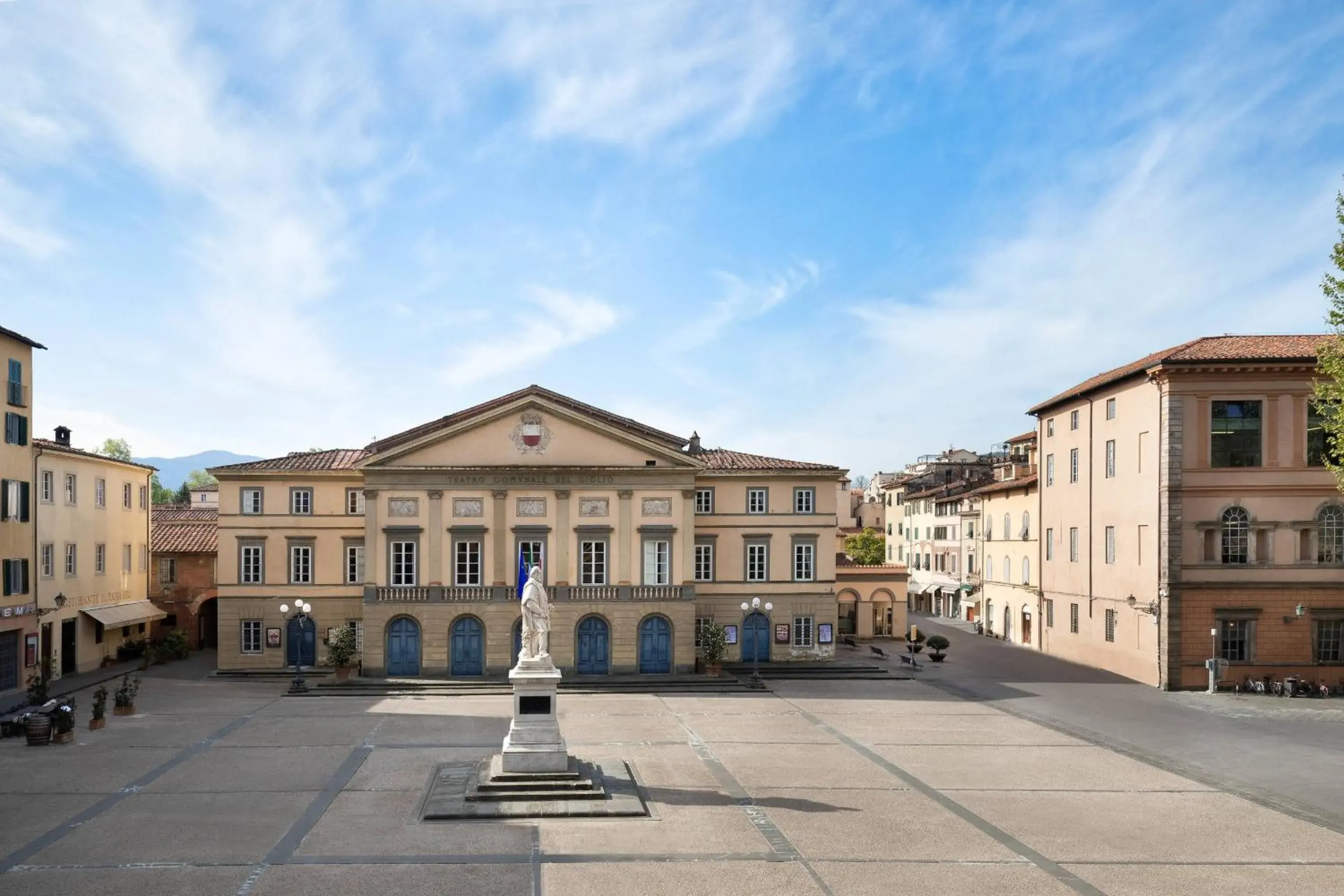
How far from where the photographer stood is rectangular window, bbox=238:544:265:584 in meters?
47.3

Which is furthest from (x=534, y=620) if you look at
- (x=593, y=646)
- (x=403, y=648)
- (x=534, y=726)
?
(x=403, y=648)

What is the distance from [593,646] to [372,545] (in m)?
10.5

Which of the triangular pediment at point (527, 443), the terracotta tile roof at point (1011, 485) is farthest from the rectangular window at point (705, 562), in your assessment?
the terracotta tile roof at point (1011, 485)

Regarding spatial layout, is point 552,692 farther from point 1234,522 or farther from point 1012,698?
point 1234,522

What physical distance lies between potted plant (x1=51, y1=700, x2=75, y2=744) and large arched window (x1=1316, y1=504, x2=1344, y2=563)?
4526 cm

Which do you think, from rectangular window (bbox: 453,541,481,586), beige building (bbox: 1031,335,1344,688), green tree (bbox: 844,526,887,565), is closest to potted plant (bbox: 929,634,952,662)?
beige building (bbox: 1031,335,1344,688)

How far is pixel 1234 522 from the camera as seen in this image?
136ft

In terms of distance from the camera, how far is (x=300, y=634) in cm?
4462

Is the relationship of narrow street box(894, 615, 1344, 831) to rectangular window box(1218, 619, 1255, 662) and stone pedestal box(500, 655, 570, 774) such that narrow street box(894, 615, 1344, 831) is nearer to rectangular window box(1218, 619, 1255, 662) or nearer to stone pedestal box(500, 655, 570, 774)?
rectangular window box(1218, 619, 1255, 662)

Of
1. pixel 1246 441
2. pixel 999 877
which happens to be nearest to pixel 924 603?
pixel 1246 441

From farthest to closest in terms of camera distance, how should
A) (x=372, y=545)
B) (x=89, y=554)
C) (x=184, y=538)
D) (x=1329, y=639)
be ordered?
(x=184, y=538), (x=89, y=554), (x=372, y=545), (x=1329, y=639)

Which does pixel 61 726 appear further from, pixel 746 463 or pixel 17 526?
pixel 746 463

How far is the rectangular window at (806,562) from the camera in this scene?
4919cm

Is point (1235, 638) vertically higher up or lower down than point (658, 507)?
lower down
